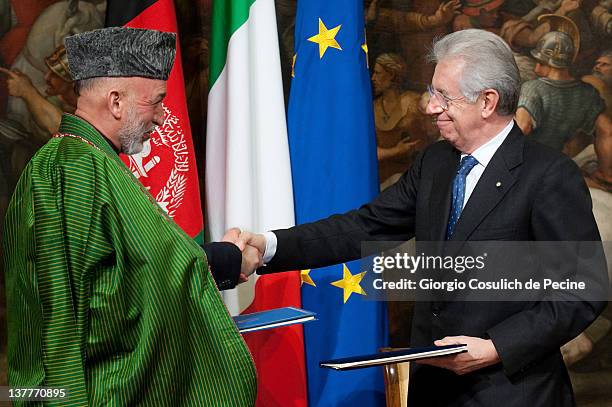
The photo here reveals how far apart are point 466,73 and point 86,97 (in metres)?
1.29

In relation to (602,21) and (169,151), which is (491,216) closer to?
(169,151)

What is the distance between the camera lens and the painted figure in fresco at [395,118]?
459 cm

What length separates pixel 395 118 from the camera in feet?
15.1

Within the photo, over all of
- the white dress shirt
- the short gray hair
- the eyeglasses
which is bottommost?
the white dress shirt

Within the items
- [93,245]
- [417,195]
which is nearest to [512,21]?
[417,195]

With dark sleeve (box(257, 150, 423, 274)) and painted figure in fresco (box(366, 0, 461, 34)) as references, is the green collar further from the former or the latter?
painted figure in fresco (box(366, 0, 461, 34))

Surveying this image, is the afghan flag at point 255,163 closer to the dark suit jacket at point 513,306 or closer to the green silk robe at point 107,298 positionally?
the dark suit jacket at point 513,306

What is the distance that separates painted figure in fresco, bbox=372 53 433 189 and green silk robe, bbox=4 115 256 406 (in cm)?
222

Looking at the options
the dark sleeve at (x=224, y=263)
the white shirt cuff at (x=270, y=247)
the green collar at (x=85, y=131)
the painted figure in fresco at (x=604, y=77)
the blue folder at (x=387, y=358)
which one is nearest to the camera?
the blue folder at (x=387, y=358)

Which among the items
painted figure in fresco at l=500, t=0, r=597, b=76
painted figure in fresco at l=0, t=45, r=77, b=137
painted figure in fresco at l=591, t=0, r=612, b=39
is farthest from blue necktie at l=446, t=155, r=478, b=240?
painted figure in fresco at l=0, t=45, r=77, b=137

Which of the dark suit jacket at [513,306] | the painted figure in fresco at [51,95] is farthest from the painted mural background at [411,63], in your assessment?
the dark suit jacket at [513,306]

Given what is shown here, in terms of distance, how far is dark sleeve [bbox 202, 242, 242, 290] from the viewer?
311cm

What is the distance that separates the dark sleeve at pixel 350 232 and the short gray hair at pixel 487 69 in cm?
47

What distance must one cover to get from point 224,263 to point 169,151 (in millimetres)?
940
